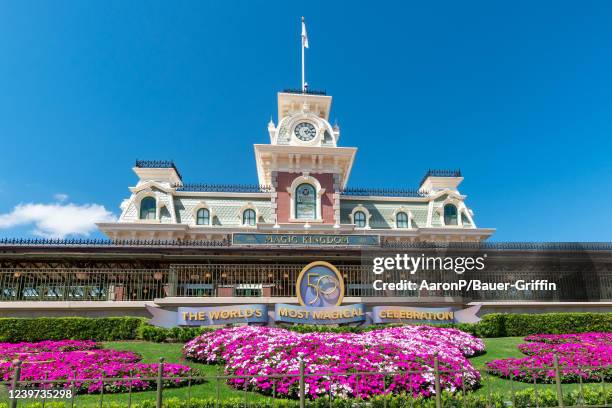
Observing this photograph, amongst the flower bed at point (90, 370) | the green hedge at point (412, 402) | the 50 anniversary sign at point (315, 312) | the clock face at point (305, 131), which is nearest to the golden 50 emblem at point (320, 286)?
the 50 anniversary sign at point (315, 312)

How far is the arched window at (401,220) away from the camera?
3456 cm

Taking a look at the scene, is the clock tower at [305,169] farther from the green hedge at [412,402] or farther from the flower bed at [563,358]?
the green hedge at [412,402]

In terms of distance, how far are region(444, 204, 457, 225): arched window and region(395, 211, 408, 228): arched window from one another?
123 inches

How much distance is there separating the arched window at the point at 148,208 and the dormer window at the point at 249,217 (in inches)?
252

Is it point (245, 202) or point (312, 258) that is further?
point (245, 202)

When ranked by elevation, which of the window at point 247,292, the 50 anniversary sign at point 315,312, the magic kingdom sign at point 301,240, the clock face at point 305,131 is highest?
the clock face at point 305,131

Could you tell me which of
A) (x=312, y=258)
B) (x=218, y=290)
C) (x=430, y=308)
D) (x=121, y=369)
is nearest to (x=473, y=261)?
(x=430, y=308)

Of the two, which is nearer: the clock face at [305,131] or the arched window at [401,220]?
the clock face at [305,131]

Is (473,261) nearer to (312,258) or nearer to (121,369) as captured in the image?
(312,258)

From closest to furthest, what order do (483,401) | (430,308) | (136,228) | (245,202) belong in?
(483,401)
(430,308)
(136,228)
(245,202)

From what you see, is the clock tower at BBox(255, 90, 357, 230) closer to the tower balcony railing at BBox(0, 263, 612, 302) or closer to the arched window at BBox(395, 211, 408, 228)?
the arched window at BBox(395, 211, 408, 228)

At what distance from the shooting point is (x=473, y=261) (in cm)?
2133

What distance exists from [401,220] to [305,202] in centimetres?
804

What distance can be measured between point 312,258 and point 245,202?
13.3 metres
